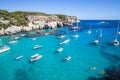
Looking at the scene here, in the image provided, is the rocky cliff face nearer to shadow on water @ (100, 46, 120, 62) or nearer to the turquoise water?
the turquoise water

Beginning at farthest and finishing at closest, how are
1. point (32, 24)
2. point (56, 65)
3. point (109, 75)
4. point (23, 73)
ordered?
point (32, 24) → point (56, 65) → point (23, 73) → point (109, 75)

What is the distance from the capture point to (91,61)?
4472cm

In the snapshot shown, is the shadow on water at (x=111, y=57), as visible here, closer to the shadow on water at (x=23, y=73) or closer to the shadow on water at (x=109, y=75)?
the shadow on water at (x=109, y=75)

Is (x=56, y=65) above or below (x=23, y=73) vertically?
below

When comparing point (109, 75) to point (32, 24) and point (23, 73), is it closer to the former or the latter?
point (23, 73)

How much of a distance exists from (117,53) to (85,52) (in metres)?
12.1

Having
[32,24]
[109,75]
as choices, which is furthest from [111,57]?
[32,24]

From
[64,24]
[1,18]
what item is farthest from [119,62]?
[64,24]

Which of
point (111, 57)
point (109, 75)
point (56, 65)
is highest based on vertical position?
point (109, 75)

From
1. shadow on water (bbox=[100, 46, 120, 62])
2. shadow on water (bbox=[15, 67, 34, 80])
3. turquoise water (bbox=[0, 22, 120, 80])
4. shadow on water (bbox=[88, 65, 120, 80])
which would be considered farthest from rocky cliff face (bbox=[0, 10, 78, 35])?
shadow on water (bbox=[88, 65, 120, 80])

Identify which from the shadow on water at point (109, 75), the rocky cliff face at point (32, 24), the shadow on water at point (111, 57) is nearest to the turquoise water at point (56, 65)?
the shadow on water at point (111, 57)

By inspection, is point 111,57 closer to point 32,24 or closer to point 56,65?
point 56,65

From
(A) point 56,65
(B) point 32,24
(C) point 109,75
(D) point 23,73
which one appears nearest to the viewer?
(C) point 109,75

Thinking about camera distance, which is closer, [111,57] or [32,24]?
[111,57]
